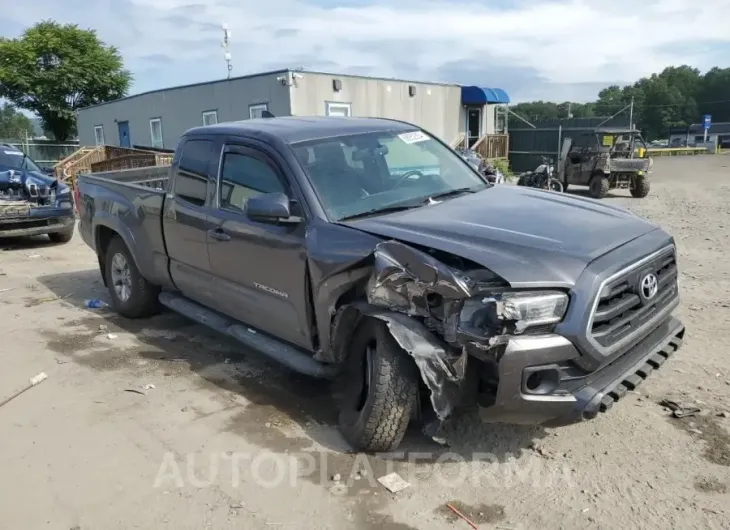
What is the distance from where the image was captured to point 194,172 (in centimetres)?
507

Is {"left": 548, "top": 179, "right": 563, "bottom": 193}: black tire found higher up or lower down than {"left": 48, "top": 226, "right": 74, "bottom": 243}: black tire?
higher up

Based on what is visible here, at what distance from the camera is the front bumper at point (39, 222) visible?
1018 cm

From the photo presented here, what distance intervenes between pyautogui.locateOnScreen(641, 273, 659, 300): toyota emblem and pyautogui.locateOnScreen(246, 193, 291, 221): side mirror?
2.10 m

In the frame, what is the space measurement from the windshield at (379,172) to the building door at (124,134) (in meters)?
26.2

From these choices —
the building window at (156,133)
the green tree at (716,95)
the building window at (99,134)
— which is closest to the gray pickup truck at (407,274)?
the building window at (156,133)

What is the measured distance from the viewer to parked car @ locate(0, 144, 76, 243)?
33.4ft

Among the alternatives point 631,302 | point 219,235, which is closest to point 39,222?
point 219,235

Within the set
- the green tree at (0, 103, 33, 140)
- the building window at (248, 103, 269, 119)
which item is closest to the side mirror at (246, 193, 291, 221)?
the building window at (248, 103, 269, 119)

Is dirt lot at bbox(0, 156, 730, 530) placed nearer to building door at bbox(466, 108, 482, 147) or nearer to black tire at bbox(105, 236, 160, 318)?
black tire at bbox(105, 236, 160, 318)

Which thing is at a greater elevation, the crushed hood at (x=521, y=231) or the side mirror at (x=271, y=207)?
the side mirror at (x=271, y=207)

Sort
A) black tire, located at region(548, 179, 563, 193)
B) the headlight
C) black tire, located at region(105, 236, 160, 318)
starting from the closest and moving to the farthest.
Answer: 1. the headlight
2. black tire, located at region(105, 236, 160, 318)
3. black tire, located at region(548, 179, 563, 193)

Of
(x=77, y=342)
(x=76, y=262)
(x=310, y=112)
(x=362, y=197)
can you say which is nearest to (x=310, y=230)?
(x=362, y=197)

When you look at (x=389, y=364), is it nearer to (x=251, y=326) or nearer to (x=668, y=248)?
(x=251, y=326)

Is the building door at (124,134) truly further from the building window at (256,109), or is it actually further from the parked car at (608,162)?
the parked car at (608,162)
